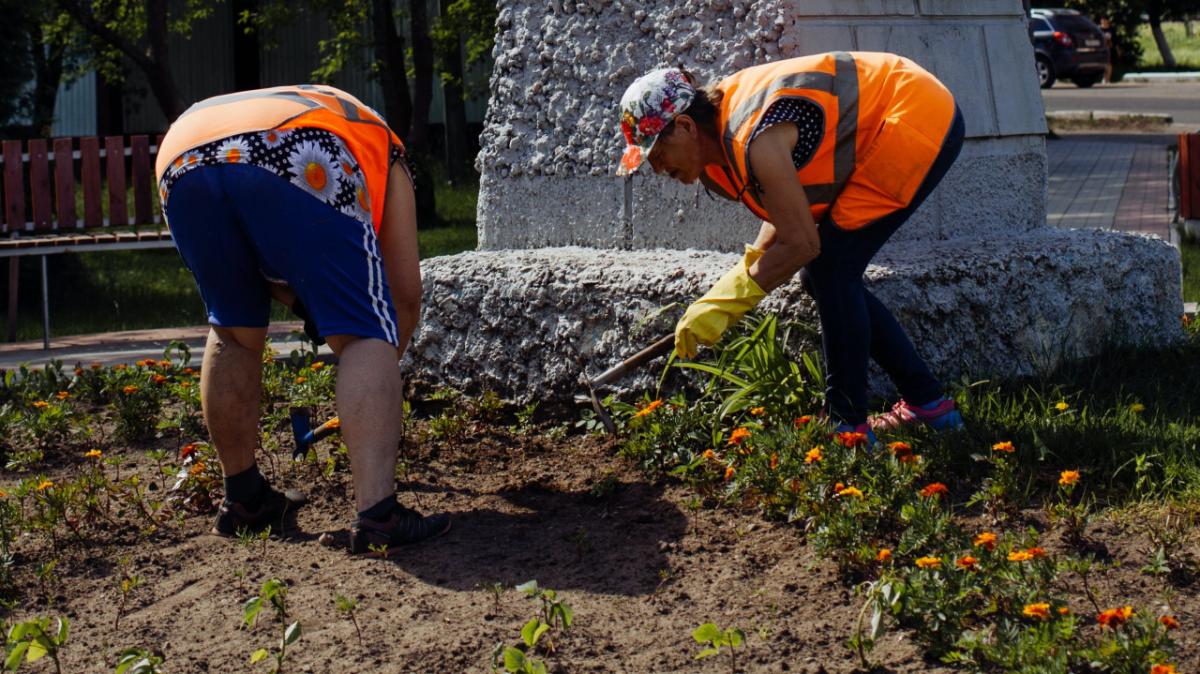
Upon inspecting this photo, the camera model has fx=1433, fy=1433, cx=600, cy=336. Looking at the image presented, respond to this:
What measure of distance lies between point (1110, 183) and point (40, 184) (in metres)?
8.89

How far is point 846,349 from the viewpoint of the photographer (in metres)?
3.58

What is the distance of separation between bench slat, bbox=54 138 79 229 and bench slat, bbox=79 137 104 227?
0.07 meters

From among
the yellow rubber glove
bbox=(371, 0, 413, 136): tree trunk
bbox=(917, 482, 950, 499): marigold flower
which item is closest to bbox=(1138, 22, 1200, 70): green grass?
bbox=(371, 0, 413, 136): tree trunk

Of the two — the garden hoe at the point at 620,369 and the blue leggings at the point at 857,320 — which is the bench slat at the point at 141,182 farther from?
the blue leggings at the point at 857,320

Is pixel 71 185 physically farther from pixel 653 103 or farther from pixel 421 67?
pixel 653 103

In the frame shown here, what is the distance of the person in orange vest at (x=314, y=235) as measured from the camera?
3.18 metres

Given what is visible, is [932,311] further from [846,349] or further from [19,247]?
[19,247]

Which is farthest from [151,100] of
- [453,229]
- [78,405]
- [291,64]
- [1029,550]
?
[1029,550]

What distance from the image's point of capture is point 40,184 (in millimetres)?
7895

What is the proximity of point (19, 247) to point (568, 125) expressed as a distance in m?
3.79

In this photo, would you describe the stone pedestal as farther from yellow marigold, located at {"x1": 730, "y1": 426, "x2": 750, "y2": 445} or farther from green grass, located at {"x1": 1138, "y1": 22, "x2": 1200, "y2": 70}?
green grass, located at {"x1": 1138, "y1": 22, "x2": 1200, "y2": 70}

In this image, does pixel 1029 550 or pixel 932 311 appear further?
pixel 932 311

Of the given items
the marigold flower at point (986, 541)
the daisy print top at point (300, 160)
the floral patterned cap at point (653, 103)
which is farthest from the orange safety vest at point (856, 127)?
the marigold flower at point (986, 541)

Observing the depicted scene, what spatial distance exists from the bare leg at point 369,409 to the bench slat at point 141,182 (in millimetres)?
5052
